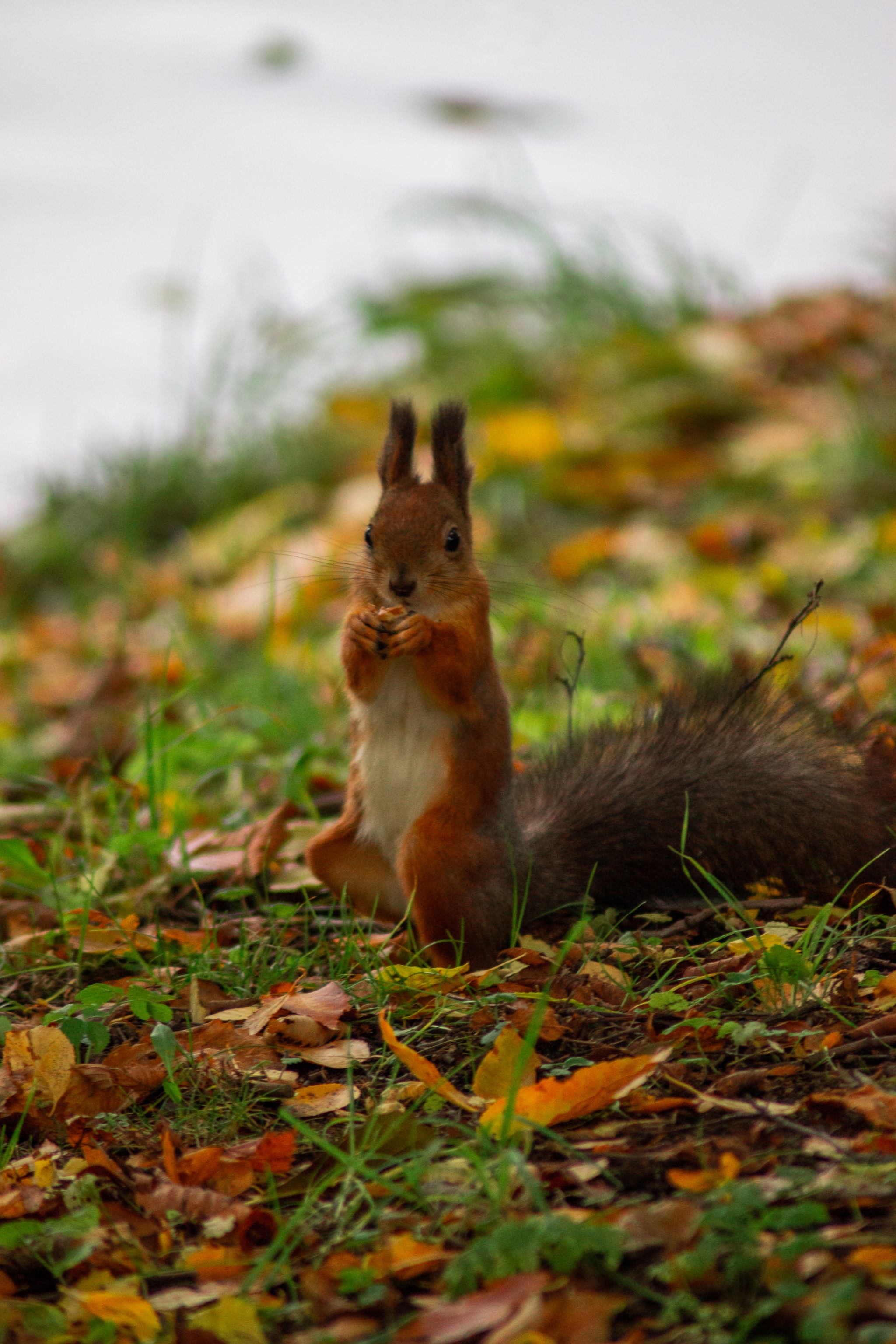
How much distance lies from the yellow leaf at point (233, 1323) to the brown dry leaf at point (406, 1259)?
0.38ft

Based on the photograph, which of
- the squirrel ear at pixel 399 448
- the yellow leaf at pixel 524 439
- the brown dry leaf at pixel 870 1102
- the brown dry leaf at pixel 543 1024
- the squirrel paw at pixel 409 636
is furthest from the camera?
the yellow leaf at pixel 524 439

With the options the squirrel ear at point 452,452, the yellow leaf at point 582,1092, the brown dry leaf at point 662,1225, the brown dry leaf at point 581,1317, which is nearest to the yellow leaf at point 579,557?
the squirrel ear at point 452,452

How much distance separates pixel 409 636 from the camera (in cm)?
195

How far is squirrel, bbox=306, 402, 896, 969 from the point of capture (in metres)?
1.95

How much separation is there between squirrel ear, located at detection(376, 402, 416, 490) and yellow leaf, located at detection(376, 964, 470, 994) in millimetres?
822

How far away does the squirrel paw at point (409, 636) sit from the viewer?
1.95 meters

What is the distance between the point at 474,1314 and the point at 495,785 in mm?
930

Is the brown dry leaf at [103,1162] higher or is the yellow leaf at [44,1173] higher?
the brown dry leaf at [103,1162]

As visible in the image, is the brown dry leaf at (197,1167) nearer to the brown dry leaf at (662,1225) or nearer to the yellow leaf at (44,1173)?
the yellow leaf at (44,1173)

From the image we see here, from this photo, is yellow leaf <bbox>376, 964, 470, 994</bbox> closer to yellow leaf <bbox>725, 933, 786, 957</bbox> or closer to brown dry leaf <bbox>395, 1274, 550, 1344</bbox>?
yellow leaf <bbox>725, 933, 786, 957</bbox>

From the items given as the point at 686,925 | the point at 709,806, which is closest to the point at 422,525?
the point at 709,806

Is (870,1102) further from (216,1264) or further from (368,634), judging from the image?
(368,634)

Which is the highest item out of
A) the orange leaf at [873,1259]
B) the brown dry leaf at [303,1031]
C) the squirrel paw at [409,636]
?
the squirrel paw at [409,636]

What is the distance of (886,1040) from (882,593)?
7.67ft
